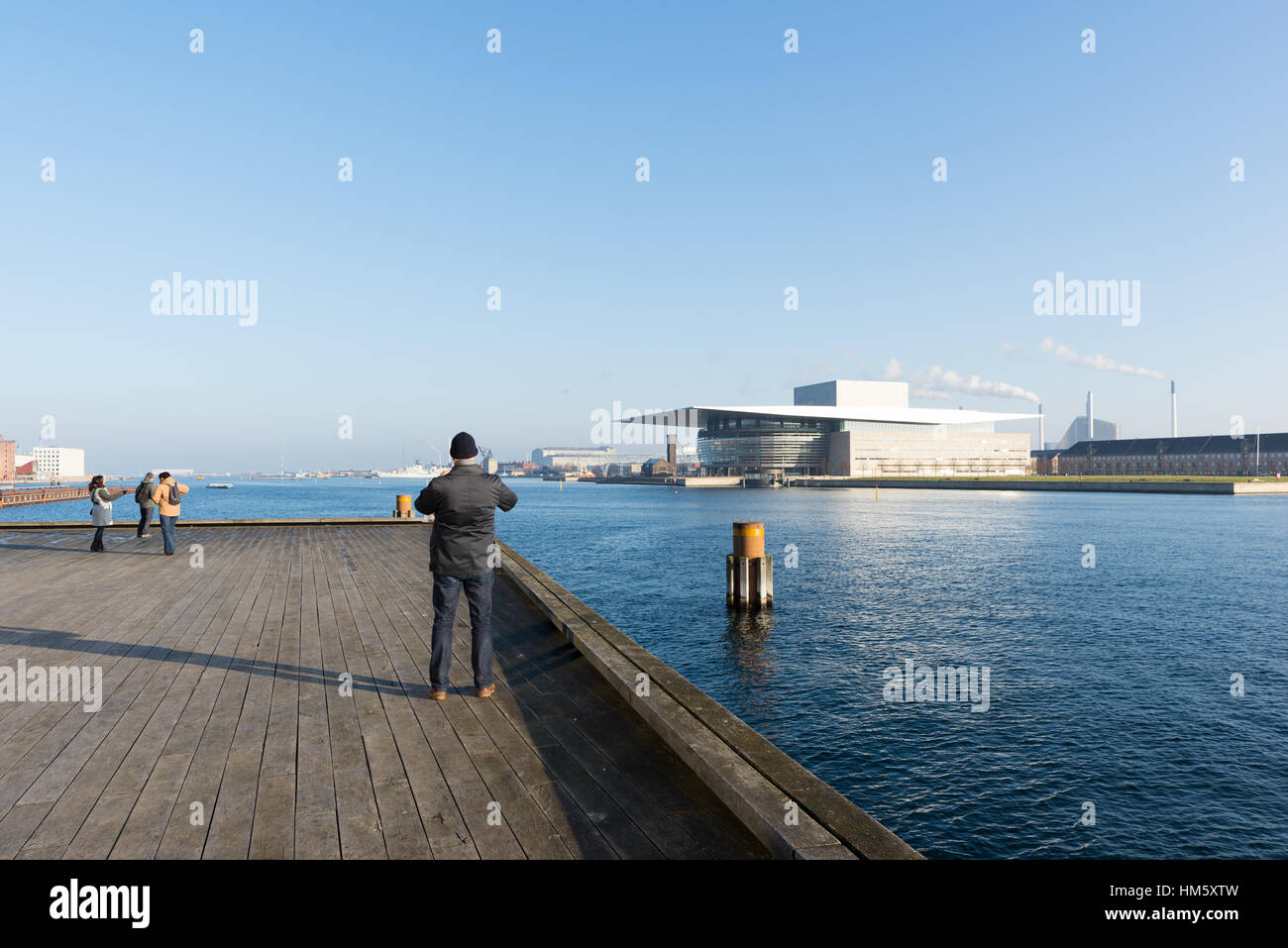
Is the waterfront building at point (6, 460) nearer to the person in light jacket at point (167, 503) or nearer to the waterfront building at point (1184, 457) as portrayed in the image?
the person in light jacket at point (167, 503)

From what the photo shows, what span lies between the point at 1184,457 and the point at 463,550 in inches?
7405

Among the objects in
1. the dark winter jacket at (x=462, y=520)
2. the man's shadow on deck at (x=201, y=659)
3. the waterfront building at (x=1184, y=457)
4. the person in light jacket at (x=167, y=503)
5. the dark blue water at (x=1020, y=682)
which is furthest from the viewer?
the waterfront building at (x=1184, y=457)

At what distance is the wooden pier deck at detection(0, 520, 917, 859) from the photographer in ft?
11.8

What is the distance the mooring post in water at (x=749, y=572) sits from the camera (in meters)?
17.9

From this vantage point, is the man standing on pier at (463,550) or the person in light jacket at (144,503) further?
the person in light jacket at (144,503)

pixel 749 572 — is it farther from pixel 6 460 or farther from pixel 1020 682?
pixel 6 460

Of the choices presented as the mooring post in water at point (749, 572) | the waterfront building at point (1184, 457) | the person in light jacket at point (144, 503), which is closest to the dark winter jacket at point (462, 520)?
the mooring post in water at point (749, 572)

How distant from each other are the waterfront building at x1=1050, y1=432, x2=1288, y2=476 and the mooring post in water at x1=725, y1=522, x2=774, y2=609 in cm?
16462

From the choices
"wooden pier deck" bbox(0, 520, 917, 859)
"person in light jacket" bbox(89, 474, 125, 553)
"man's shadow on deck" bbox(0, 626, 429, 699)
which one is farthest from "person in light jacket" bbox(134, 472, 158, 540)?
"man's shadow on deck" bbox(0, 626, 429, 699)

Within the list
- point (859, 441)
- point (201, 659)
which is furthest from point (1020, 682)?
point (859, 441)

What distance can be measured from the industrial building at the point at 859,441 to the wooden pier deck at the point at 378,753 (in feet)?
504

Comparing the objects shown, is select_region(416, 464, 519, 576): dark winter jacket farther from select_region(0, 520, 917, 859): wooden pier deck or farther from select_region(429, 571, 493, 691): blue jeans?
select_region(0, 520, 917, 859): wooden pier deck

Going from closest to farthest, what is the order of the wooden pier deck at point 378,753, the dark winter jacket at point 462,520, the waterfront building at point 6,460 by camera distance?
the wooden pier deck at point 378,753 < the dark winter jacket at point 462,520 < the waterfront building at point 6,460
